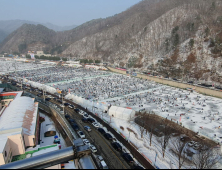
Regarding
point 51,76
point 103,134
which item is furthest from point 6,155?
point 51,76

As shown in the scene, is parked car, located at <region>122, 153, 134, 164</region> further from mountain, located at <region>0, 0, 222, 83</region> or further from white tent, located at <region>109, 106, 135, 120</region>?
mountain, located at <region>0, 0, 222, 83</region>

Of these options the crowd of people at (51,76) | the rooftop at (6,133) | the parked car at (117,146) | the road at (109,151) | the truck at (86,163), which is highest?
the crowd of people at (51,76)

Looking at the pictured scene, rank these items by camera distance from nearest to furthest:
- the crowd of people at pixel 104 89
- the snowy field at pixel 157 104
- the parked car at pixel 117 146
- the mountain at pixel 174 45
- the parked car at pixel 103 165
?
the parked car at pixel 103 165, the parked car at pixel 117 146, the snowy field at pixel 157 104, the crowd of people at pixel 104 89, the mountain at pixel 174 45

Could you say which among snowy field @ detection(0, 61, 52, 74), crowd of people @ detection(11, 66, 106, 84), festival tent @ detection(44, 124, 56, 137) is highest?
snowy field @ detection(0, 61, 52, 74)

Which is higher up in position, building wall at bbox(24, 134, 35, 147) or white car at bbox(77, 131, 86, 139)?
building wall at bbox(24, 134, 35, 147)

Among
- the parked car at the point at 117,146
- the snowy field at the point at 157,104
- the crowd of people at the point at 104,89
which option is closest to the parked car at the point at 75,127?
the snowy field at the point at 157,104

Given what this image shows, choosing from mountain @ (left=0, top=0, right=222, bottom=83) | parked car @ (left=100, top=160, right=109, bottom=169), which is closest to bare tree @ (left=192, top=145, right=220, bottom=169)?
parked car @ (left=100, top=160, right=109, bottom=169)

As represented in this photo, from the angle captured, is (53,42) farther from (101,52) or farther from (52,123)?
(52,123)

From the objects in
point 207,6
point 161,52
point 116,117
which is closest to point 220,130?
point 116,117

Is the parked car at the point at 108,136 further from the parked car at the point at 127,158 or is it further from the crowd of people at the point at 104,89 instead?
the crowd of people at the point at 104,89

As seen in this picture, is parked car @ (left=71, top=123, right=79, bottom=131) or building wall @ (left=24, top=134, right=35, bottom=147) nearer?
building wall @ (left=24, top=134, right=35, bottom=147)
